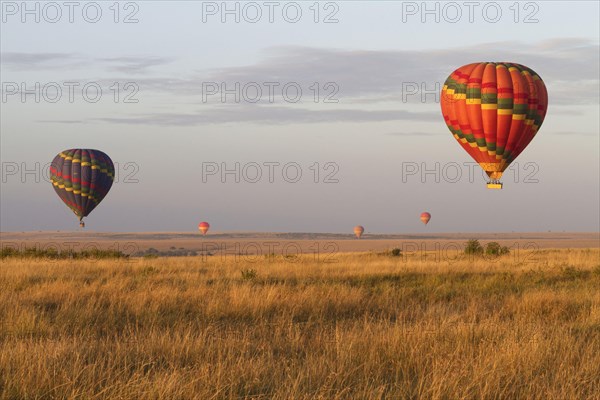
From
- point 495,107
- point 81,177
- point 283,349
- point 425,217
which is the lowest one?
point 283,349

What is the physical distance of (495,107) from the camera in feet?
109

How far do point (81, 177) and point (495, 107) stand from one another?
27.9 metres

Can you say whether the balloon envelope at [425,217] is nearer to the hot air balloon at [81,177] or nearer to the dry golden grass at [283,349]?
the hot air balloon at [81,177]

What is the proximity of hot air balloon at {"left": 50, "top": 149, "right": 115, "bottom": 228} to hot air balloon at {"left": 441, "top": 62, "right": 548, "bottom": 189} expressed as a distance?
982 inches

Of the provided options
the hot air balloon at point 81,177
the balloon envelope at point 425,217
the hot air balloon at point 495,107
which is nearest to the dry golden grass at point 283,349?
the hot air balloon at point 495,107

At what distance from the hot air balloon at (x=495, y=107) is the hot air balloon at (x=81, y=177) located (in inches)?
982

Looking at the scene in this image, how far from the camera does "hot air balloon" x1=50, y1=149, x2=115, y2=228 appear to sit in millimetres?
50188

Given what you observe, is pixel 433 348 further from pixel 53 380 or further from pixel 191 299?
pixel 191 299

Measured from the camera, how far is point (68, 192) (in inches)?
2002

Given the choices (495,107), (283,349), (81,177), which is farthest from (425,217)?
(283,349)

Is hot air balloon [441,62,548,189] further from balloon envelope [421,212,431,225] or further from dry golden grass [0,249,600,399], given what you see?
balloon envelope [421,212,431,225]

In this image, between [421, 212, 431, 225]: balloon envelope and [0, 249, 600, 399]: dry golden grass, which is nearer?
[0, 249, 600, 399]: dry golden grass

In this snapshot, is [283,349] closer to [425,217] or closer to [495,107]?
[495,107]

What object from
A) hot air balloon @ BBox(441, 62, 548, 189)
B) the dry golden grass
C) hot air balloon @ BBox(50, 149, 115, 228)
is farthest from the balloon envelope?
the dry golden grass
